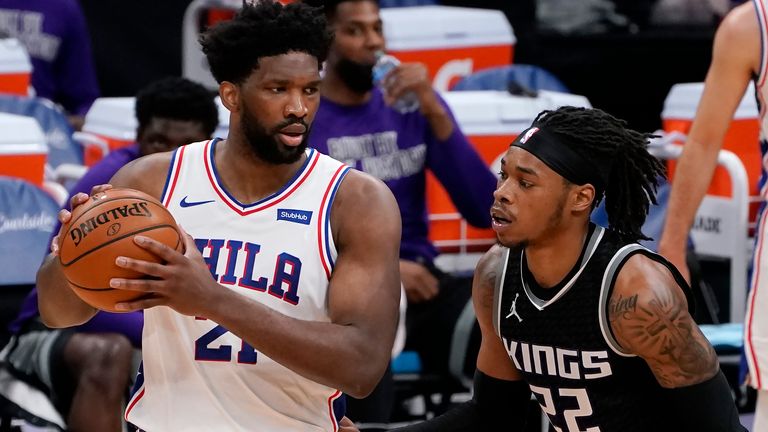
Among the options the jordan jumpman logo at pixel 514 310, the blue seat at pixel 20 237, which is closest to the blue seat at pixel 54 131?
the blue seat at pixel 20 237

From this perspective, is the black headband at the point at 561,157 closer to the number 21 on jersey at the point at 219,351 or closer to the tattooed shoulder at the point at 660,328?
the tattooed shoulder at the point at 660,328

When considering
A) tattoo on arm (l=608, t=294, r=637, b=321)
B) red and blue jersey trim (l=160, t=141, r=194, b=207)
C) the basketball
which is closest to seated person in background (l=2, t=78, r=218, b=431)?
red and blue jersey trim (l=160, t=141, r=194, b=207)

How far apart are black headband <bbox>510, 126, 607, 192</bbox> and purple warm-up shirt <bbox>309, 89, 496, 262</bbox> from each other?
194 centimetres

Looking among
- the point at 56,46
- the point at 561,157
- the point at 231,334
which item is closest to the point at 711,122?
the point at 561,157

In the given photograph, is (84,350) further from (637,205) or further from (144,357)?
(637,205)

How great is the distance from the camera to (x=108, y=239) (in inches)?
123

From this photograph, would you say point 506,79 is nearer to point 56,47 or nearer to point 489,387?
point 56,47

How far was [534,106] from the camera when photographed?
20.0 ft

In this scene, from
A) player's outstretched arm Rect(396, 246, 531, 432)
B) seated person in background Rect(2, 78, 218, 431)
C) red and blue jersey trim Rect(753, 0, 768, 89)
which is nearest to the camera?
player's outstretched arm Rect(396, 246, 531, 432)

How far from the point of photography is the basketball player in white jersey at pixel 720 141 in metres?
4.14

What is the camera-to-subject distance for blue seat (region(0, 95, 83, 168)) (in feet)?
21.4

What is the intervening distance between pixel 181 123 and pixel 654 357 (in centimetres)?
245

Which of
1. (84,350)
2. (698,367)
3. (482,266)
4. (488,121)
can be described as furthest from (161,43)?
(698,367)

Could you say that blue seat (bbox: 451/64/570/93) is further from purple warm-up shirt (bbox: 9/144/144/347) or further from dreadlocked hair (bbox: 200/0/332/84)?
dreadlocked hair (bbox: 200/0/332/84)
